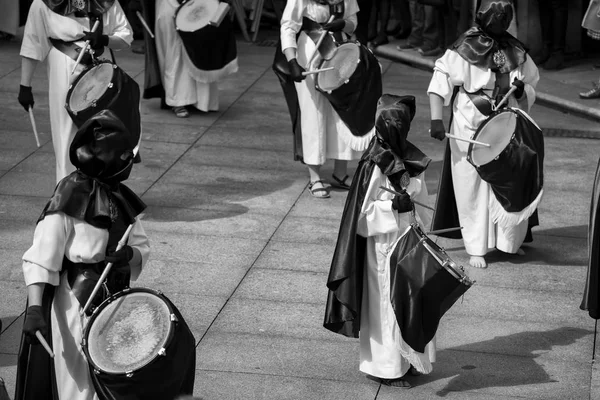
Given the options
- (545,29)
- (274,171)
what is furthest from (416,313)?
(545,29)

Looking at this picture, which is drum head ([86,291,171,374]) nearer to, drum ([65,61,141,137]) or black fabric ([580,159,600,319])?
black fabric ([580,159,600,319])

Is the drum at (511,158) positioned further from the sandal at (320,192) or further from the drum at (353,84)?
the sandal at (320,192)

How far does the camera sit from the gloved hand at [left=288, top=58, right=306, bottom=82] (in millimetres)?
9852

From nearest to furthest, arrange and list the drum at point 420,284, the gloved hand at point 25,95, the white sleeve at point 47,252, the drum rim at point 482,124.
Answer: the white sleeve at point 47,252 < the drum at point 420,284 < the drum rim at point 482,124 < the gloved hand at point 25,95

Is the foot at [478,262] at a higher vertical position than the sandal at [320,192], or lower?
higher

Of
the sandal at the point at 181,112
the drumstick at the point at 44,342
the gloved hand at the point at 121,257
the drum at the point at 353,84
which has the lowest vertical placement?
the sandal at the point at 181,112

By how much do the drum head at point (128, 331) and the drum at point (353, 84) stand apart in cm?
472

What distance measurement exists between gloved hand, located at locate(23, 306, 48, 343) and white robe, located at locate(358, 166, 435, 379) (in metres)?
1.93

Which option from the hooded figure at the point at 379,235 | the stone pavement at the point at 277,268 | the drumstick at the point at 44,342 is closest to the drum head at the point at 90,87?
the stone pavement at the point at 277,268

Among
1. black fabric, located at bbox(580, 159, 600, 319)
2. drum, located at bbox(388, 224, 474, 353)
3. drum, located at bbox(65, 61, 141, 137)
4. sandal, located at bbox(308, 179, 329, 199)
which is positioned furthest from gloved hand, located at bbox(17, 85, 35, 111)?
black fabric, located at bbox(580, 159, 600, 319)

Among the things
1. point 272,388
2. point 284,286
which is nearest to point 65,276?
point 272,388

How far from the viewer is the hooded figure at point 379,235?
6598mm

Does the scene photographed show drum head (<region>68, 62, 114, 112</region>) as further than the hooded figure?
Yes

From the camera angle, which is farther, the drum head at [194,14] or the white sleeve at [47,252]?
the drum head at [194,14]
